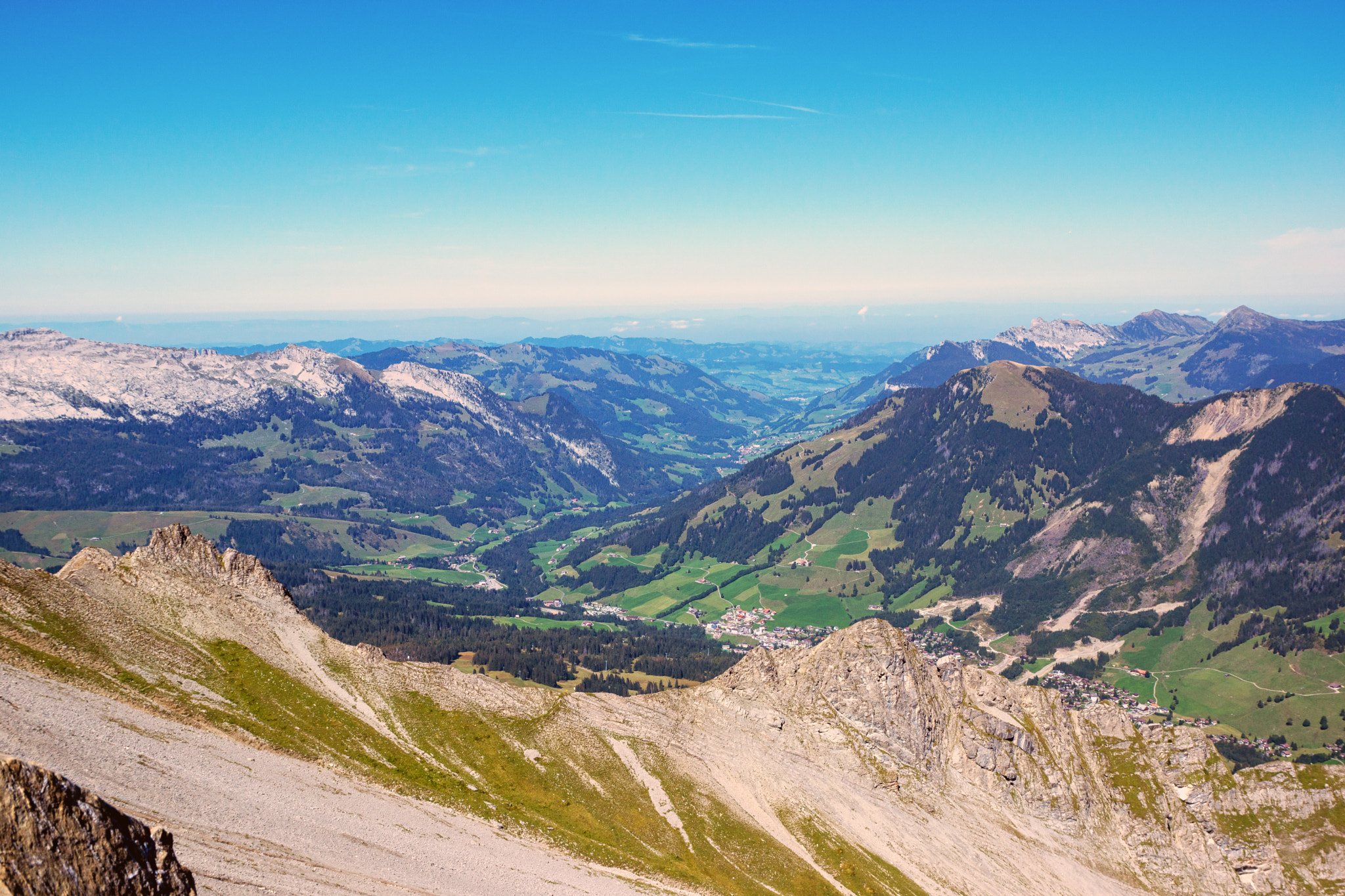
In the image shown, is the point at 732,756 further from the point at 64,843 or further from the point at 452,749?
the point at 64,843

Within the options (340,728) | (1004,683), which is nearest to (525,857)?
Answer: (340,728)

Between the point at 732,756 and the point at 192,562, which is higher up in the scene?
the point at 192,562

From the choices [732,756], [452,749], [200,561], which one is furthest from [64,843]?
[732,756]

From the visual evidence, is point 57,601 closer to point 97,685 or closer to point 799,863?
point 97,685

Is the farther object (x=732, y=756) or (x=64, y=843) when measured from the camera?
(x=732, y=756)

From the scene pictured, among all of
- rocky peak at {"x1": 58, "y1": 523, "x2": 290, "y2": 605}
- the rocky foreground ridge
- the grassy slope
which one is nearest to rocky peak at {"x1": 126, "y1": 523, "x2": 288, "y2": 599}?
rocky peak at {"x1": 58, "y1": 523, "x2": 290, "y2": 605}

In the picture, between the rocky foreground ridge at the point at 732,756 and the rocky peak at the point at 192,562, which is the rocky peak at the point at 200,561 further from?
the rocky foreground ridge at the point at 732,756
